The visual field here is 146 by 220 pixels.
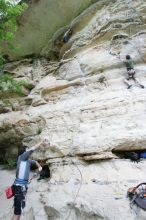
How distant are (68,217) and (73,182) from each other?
1549mm

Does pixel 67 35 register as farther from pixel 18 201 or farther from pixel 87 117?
pixel 18 201

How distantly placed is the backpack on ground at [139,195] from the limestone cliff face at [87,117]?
0.16 m

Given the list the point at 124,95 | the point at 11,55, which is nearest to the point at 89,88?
the point at 124,95

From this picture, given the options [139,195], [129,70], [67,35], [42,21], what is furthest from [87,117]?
[42,21]

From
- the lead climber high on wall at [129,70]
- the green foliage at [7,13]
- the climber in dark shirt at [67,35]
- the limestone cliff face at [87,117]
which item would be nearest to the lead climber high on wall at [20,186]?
the limestone cliff face at [87,117]

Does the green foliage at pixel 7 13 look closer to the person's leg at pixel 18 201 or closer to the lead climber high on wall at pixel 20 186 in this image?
the lead climber high on wall at pixel 20 186

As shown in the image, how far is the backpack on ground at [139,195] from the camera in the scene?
18.2 ft

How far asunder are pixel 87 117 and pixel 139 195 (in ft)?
15.5

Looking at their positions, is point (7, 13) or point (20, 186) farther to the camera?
point (7, 13)

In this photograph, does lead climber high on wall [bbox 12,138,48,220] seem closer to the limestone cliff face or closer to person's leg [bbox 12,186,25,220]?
person's leg [bbox 12,186,25,220]

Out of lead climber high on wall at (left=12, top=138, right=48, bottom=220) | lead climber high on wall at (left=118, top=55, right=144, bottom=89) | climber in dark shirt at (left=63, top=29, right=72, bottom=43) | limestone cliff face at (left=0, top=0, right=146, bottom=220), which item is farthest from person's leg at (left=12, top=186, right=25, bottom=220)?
climber in dark shirt at (left=63, top=29, right=72, bottom=43)

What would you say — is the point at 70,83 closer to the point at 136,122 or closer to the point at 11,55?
the point at 136,122

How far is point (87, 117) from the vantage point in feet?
33.4

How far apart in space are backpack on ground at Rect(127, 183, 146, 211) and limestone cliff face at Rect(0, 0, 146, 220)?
0.16m
